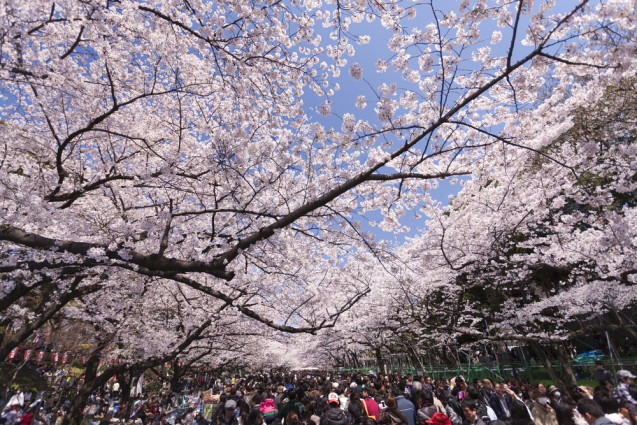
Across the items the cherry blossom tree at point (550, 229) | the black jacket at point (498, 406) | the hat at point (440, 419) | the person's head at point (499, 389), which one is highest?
the cherry blossom tree at point (550, 229)

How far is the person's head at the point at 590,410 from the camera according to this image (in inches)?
182

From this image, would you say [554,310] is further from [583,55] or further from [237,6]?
[237,6]

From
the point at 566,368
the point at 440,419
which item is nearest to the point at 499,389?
the point at 440,419

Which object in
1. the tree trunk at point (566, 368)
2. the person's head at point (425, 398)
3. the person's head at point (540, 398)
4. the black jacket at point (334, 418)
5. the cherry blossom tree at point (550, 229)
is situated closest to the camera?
the black jacket at point (334, 418)

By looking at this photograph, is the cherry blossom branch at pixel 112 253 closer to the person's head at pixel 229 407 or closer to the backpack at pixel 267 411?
the person's head at pixel 229 407

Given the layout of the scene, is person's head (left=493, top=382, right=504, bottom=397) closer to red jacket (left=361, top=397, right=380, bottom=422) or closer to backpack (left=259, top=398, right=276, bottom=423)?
red jacket (left=361, top=397, right=380, bottom=422)

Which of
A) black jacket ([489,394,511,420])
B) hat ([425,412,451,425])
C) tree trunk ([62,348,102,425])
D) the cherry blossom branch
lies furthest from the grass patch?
black jacket ([489,394,511,420])

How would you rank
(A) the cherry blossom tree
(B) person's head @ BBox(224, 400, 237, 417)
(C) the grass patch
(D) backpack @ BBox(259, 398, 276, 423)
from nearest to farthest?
(B) person's head @ BBox(224, 400, 237, 417), (D) backpack @ BBox(259, 398, 276, 423), (A) the cherry blossom tree, (C) the grass patch

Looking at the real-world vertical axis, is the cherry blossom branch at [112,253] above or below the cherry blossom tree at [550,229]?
below

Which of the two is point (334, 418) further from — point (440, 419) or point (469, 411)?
point (469, 411)

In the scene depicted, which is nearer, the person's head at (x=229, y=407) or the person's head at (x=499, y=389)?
the person's head at (x=229, y=407)

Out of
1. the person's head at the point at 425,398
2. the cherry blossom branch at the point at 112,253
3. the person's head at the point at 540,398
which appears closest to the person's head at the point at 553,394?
the person's head at the point at 540,398

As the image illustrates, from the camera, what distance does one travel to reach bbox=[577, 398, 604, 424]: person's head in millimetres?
4633

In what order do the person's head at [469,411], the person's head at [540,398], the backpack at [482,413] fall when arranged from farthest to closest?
1. the person's head at [540,398]
2. the backpack at [482,413]
3. the person's head at [469,411]
